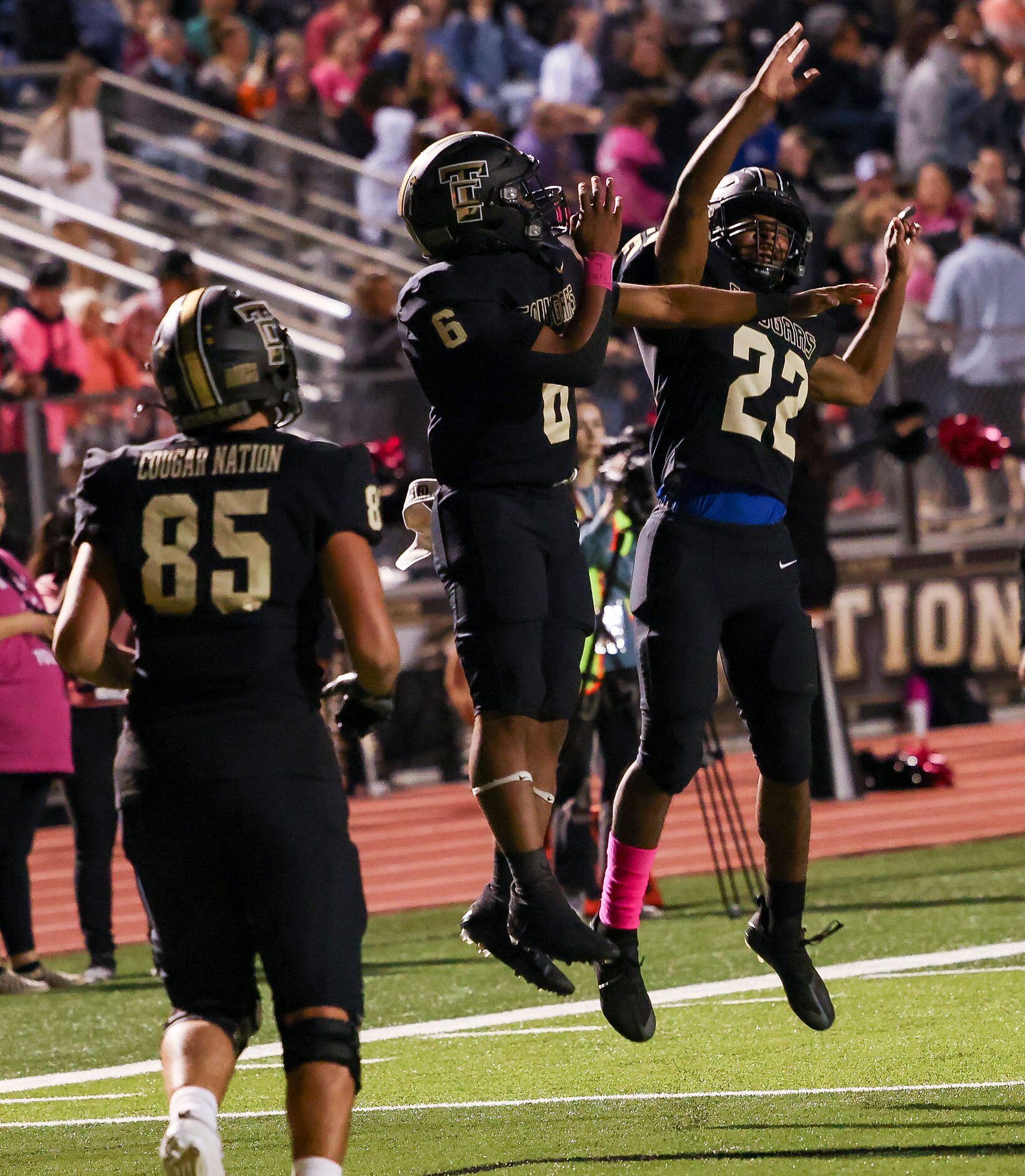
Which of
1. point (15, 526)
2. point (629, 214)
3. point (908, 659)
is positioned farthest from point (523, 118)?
point (15, 526)

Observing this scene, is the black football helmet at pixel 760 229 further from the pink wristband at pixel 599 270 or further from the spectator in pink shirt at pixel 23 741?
the spectator in pink shirt at pixel 23 741

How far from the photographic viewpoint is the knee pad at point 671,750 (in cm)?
652

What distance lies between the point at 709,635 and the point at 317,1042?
2.16 metres

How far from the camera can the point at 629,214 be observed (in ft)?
58.7

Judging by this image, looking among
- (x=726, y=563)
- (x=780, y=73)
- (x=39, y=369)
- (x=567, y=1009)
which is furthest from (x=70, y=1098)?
(x=39, y=369)

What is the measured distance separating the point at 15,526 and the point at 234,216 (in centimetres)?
374

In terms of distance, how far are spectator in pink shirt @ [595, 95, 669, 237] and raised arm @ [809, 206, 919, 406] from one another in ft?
37.3

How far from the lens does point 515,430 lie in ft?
20.4

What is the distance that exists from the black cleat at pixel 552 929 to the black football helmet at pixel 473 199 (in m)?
1.68

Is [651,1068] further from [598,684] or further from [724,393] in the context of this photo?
[598,684]

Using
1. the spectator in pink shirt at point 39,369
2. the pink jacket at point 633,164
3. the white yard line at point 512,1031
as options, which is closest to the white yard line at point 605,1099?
the white yard line at point 512,1031

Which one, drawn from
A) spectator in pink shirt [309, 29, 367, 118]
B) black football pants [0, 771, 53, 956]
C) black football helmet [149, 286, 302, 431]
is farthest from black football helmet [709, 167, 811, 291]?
spectator in pink shirt [309, 29, 367, 118]

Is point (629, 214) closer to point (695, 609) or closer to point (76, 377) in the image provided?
point (76, 377)

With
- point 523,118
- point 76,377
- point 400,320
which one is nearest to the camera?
point 400,320
